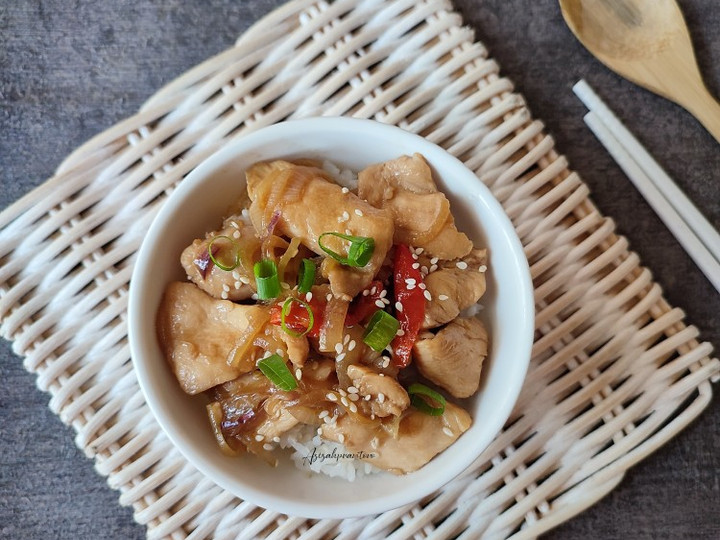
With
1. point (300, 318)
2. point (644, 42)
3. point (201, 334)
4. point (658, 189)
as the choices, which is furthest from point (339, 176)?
point (644, 42)

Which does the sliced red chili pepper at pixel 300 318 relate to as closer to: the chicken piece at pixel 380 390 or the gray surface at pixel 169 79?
the chicken piece at pixel 380 390

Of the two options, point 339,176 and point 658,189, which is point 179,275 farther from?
point 658,189

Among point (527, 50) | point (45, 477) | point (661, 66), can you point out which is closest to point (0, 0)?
point (45, 477)

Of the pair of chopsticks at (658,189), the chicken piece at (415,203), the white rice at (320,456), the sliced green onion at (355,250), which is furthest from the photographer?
the pair of chopsticks at (658,189)

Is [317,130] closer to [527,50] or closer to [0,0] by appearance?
[527,50]

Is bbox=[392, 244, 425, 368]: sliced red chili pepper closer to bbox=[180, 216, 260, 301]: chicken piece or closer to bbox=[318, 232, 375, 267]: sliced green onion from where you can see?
bbox=[318, 232, 375, 267]: sliced green onion

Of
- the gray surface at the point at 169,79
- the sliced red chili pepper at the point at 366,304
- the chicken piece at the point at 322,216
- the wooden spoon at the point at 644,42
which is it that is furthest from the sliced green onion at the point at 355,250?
the wooden spoon at the point at 644,42
